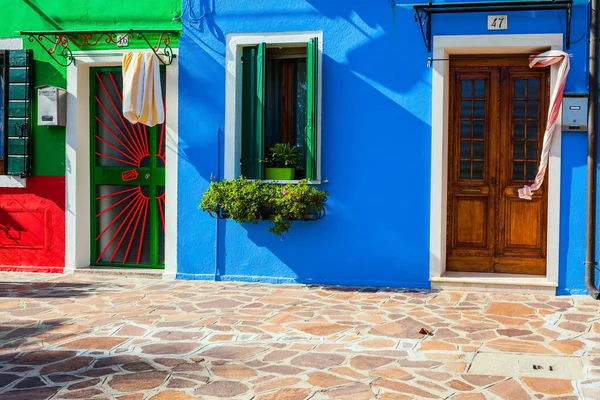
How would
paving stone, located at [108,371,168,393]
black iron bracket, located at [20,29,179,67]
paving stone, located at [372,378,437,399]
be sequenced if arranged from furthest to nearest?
black iron bracket, located at [20,29,179,67]
paving stone, located at [108,371,168,393]
paving stone, located at [372,378,437,399]

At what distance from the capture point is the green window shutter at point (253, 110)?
8.38 metres

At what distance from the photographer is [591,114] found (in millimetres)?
7523

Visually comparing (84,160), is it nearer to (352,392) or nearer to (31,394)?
(31,394)

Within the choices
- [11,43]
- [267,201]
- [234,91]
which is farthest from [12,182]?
[267,201]

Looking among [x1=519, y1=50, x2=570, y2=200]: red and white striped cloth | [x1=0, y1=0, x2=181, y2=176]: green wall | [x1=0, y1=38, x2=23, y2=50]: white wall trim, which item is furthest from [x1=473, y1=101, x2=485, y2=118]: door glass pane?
[x1=0, y1=38, x2=23, y2=50]: white wall trim

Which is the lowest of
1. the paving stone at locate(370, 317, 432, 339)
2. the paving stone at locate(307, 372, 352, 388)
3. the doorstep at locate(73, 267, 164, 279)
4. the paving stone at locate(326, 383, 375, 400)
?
the paving stone at locate(326, 383, 375, 400)

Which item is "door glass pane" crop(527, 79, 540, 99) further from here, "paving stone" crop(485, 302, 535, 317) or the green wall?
the green wall

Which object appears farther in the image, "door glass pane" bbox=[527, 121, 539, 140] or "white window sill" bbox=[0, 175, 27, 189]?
"white window sill" bbox=[0, 175, 27, 189]

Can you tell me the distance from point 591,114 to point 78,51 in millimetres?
6127

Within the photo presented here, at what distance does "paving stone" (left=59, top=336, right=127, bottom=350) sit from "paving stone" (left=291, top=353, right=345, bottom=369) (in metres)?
1.50

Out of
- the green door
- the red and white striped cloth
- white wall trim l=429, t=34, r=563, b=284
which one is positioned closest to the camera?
the red and white striped cloth

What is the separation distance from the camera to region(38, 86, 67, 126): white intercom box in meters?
8.94

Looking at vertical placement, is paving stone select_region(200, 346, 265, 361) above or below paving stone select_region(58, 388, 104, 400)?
above

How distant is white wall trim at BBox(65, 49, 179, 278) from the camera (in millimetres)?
8766
